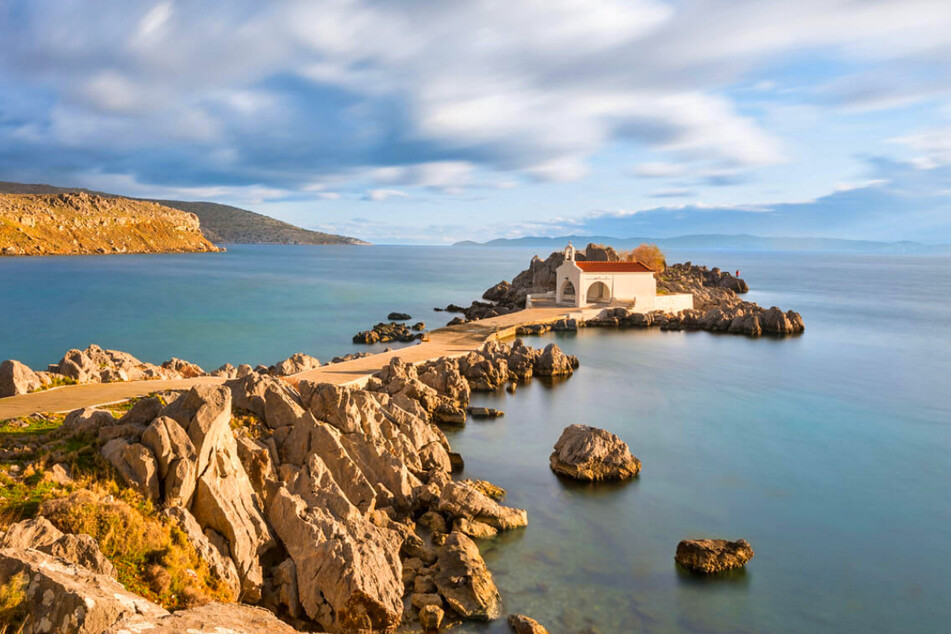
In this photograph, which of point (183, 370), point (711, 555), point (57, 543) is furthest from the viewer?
point (183, 370)

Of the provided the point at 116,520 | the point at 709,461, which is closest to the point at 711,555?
the point at 709,461

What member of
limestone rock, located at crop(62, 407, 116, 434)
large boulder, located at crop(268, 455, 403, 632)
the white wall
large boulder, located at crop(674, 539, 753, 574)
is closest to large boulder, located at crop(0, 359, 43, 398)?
Answer: limestone rock, located at crop(62, 407, 116, 434)

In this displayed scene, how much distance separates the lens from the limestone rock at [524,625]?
35.7ft

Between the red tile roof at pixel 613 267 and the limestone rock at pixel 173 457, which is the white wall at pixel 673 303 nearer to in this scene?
the red tile roof at pixel 613 267

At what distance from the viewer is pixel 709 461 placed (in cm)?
2177

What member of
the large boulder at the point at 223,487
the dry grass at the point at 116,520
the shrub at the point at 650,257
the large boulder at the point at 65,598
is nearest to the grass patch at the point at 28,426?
the dry grass at the point at 116,520

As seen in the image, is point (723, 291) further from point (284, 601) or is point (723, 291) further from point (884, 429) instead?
point (284, 601)

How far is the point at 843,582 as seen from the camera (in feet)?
45.9

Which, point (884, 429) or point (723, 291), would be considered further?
point (723, 291)

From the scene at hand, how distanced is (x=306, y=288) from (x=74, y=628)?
86003 mm

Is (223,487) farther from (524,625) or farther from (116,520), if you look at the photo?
(524,625)

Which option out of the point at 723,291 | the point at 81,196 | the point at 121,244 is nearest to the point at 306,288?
the point at 723,291

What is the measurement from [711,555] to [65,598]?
12.8 m

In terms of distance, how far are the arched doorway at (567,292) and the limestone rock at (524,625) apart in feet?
164
